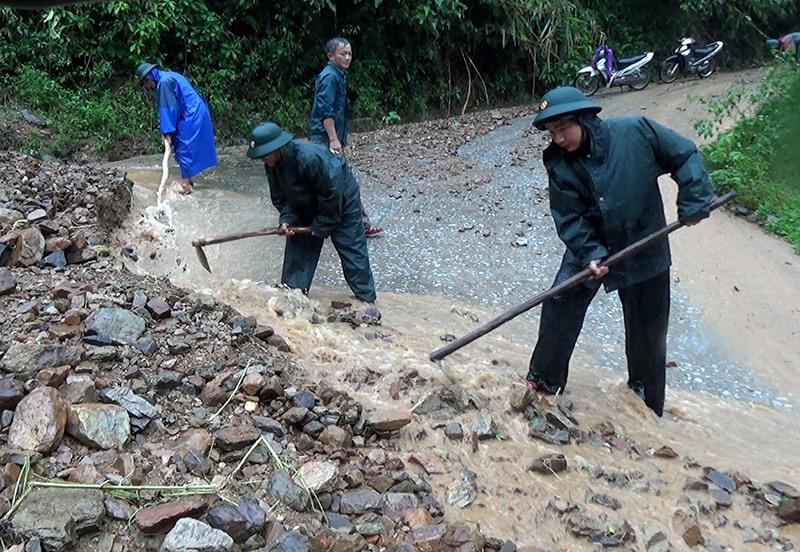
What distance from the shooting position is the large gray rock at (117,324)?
10.8ft

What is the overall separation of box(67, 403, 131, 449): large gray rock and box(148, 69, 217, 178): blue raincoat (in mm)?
4257

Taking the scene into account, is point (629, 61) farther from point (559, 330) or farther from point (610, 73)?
point (559, 330)

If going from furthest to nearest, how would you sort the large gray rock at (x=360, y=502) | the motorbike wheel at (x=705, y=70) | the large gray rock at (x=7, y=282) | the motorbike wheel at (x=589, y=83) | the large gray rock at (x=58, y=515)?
the motorbike wheel at (x=705, y=70) → the motorbike wheel at (x=589, y=83) → the large gray rock at (x=7, y=282) → the large gray rock at (x=360, y=502) → the large gray rock at (x=58, y=515)

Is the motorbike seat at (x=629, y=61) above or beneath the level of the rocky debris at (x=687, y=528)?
above

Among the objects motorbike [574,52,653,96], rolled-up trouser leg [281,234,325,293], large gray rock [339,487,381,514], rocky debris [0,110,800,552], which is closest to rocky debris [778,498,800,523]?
rocky debris [0,110,800,552]

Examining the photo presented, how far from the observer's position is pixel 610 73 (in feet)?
38.6

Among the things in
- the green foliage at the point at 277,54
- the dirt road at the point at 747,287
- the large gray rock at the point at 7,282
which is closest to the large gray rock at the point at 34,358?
the large gray rock at the point at 7,282

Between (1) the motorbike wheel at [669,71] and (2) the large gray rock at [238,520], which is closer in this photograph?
(2) the large gray rock at [238,520]

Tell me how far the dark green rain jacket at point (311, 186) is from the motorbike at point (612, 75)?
27.1 ft

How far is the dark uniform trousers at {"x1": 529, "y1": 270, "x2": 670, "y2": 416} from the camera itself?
353cm

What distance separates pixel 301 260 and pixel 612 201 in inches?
90.7

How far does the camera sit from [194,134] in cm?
650

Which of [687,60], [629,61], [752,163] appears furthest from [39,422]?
[687,60]

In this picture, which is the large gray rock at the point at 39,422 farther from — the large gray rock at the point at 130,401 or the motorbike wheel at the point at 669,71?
the motorbike wheel at the point at 669,71
